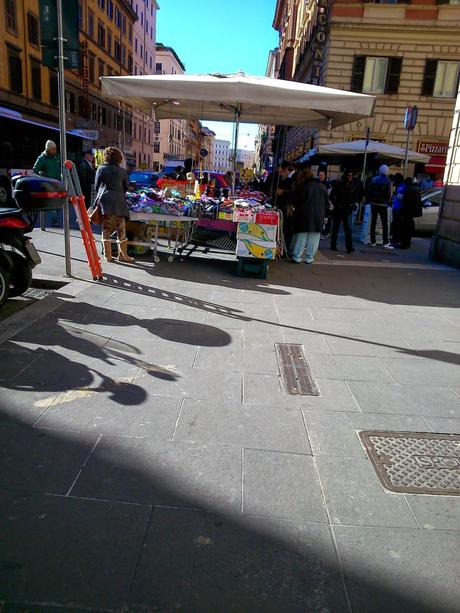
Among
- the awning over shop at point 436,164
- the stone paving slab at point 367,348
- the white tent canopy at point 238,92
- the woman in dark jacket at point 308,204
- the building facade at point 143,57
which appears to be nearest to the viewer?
the stone paving slab at point 367,348

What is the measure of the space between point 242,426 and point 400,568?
Result: 1.30 meters

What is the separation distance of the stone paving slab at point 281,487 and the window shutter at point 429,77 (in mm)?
24515

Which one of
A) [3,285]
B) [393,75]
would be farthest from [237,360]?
[393,75]

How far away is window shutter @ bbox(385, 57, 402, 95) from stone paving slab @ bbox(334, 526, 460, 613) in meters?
24.4

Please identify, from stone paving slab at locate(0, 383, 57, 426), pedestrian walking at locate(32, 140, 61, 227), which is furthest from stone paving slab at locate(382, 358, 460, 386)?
pedestrian walking at locate(32, 140, 61, 227)

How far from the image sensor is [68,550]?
2.03 metres

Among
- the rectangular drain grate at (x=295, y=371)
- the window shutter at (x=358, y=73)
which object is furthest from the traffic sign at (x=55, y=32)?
the window shutter at (x=358, y=73)

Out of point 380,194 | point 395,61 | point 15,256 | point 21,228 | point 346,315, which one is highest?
point 395,61

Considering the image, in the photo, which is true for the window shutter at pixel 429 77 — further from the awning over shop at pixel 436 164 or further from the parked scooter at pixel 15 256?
the parked scooter at pixel 15 256

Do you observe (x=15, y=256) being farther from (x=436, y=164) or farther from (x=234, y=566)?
(x=436, y=164)

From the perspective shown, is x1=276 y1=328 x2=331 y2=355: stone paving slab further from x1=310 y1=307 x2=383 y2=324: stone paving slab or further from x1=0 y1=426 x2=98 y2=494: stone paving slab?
x1=0 y1=426 x2=98 y2=494: stone paving slab

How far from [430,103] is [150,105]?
1765 centimetres

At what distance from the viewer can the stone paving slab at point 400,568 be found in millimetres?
1871

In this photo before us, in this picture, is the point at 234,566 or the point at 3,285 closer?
the point at 234,566
